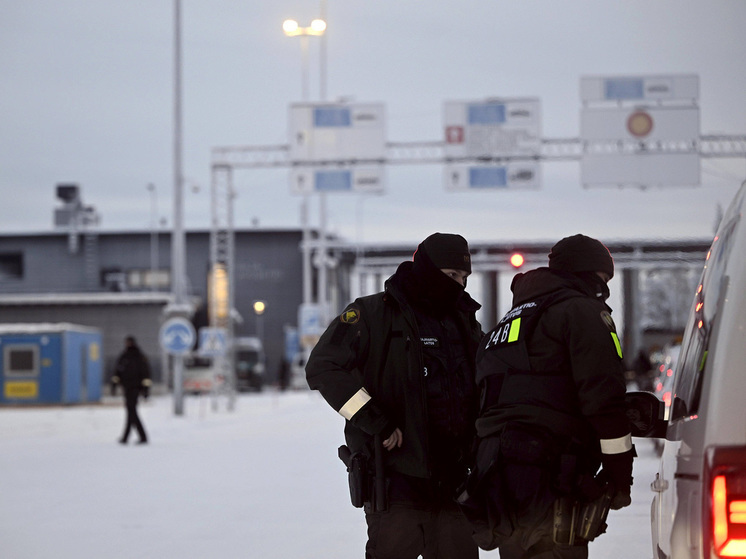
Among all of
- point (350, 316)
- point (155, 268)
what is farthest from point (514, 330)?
point (155, 268)

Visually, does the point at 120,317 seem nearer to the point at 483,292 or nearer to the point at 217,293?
the point at 217,293

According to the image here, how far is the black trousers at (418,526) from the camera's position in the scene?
5555 millimetres

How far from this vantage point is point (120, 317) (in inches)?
2299

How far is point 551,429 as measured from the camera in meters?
4.67

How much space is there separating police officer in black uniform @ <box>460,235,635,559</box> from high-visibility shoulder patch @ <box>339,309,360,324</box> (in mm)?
1007

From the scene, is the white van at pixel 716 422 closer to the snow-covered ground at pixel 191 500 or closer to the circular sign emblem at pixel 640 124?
the snow-covered ground at pixel 191 500

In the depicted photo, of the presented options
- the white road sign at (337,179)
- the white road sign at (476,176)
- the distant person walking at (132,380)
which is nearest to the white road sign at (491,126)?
the white road sign at (476,176)

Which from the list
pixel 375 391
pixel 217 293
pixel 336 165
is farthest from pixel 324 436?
pixel 375 391

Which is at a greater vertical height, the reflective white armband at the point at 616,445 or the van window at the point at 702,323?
the van window at the point at 702,323

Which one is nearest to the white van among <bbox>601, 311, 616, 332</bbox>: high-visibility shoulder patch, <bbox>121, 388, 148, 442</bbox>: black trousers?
<bbox>601, 311, 616, 332</bbox>: high-visibility shoulder patch

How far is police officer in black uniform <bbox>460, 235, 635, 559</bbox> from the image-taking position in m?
4.59

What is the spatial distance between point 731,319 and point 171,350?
2671 centimetres

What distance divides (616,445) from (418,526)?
52.8 inches

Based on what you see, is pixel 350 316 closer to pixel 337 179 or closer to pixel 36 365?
pixel 337 179
